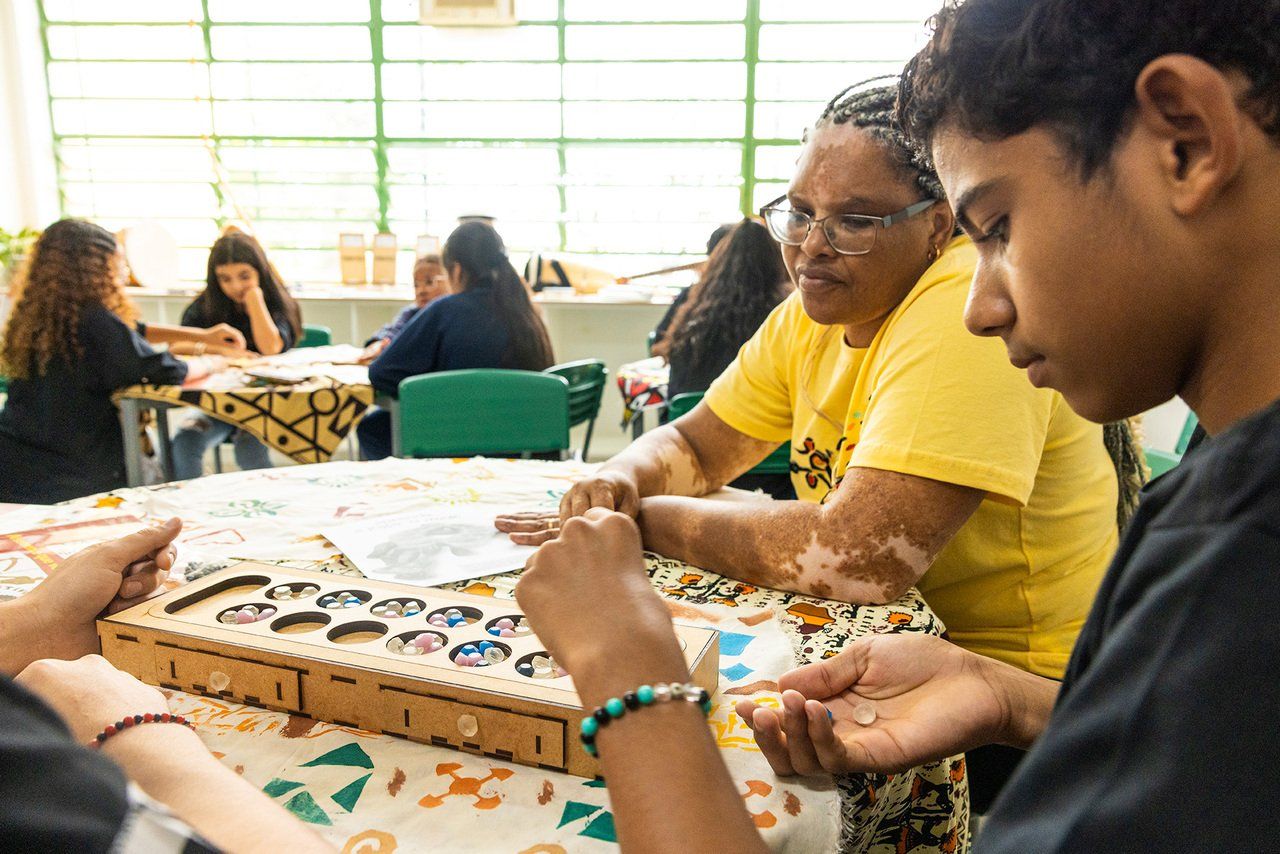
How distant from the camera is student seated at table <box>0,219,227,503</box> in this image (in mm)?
3000

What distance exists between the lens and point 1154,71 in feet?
1.52

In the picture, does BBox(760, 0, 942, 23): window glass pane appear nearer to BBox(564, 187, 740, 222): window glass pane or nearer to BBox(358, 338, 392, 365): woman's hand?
BBox(564, 187, 740, 222): window glass pane

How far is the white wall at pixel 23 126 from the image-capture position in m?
5.91

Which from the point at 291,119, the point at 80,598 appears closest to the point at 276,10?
the point at 291,119

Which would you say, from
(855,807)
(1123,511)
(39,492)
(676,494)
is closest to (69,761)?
(855,807)

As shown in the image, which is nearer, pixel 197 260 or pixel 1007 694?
pixel 1007 694

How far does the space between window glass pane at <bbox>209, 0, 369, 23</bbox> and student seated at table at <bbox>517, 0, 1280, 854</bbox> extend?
20.7ft

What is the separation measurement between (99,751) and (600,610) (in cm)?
32

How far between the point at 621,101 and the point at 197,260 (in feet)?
10.8

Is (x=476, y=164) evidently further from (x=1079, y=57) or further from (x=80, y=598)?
(x=1079, y=57)

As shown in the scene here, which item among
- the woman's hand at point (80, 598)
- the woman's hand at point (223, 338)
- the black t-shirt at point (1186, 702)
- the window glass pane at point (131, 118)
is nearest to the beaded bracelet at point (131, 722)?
the woman's hand at point (80, 598)

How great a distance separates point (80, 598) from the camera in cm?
83

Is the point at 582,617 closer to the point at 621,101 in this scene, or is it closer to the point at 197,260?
the point at 621,101

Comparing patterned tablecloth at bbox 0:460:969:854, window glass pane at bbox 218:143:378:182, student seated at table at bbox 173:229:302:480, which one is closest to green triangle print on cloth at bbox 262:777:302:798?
patterned tablecloth at bbox 0:460:969:854
